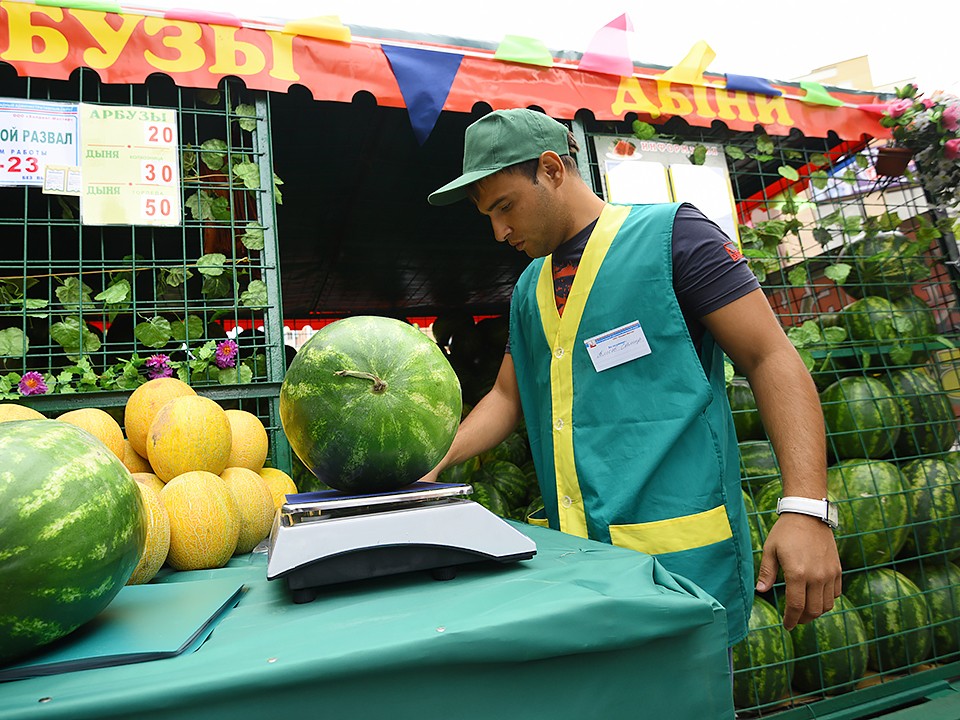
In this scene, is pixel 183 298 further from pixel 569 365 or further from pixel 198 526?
pixel 569 365

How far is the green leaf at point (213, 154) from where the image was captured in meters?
2.31

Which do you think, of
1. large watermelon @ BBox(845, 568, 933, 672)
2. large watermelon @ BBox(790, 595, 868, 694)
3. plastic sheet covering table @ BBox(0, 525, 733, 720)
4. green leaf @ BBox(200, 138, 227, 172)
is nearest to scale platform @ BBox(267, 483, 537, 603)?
plastic sheet covering table @ BBox(0, 525, 733, 720)

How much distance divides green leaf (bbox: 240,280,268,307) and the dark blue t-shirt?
1.48m

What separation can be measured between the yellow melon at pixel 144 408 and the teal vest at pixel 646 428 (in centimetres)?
116

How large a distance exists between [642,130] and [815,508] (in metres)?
2.20

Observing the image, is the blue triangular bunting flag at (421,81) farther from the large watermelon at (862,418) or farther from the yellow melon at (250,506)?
the large watermelon at (862,418)

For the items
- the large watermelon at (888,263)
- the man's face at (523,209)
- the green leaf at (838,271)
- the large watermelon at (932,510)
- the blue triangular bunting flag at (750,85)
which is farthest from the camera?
the large watermelon at (888,263)

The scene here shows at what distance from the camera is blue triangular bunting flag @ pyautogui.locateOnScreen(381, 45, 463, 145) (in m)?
2.46

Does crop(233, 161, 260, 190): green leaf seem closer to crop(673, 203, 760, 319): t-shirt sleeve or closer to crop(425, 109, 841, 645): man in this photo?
crop(425, 109, 841, 645): man

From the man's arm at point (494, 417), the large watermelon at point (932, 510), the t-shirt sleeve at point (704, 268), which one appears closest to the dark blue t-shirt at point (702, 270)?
the t-shirt sleeve at point (704, 268)

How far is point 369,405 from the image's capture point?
0.99 metres

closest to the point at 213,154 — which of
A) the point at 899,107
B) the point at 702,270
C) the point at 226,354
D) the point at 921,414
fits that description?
the point at 226,354

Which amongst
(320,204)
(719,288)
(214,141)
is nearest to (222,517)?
(719,288)

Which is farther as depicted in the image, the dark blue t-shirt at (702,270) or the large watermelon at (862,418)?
the large watermelon at (862,418)
